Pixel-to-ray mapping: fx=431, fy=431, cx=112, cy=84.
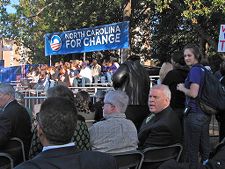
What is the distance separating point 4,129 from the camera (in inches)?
182

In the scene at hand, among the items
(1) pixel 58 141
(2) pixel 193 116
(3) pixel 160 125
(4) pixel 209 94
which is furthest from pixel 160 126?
(1) pixel 58 141

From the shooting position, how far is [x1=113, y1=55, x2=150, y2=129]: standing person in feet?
19.8

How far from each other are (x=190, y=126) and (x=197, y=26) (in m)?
16.5

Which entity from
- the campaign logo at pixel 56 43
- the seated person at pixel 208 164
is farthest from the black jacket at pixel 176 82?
the campaign logo at pixel 56 43

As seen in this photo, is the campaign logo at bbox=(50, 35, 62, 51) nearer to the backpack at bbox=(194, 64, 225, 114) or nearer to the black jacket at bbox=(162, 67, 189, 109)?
the black jacket at bbox=(162, 67, 189, 109)

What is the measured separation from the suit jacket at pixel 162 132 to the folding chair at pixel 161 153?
0.09 metres

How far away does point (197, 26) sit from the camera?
2123cm

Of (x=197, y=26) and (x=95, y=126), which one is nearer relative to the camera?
A: (x=95, y=126)

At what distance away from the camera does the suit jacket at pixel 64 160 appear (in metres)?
2.29

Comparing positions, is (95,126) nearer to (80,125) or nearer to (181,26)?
→ (80,125)

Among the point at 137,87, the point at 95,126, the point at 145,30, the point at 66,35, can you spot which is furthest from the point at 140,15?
the point at 95,126

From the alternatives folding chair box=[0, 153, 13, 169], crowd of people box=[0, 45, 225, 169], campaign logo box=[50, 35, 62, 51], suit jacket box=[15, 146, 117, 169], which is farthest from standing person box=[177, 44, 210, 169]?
campaign logo box=[50, 35, 62, 51]

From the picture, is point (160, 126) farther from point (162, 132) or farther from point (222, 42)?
point (222, 42)

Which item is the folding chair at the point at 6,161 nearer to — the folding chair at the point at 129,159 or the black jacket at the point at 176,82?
the folding chair at the point at 129,159
